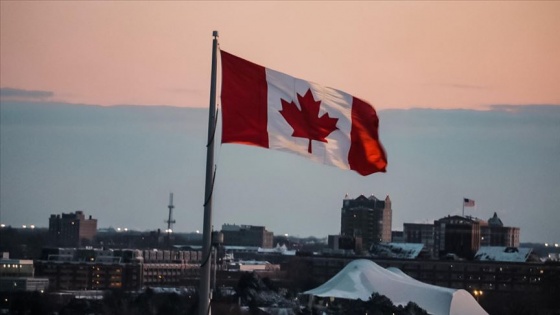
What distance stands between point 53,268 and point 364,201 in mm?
34755

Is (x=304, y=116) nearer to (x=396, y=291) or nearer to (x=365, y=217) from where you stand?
(x=396, y=291)

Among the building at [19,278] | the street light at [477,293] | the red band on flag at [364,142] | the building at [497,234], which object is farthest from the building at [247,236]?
the red band on flag at [364,142]

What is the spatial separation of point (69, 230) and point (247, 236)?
30.1m

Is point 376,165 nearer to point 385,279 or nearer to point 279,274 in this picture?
point 385,279

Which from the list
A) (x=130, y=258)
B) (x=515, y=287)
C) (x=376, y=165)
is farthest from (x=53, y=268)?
(x=376, y=165)

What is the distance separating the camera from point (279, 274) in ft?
303

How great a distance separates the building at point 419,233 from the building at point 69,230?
25837 mm

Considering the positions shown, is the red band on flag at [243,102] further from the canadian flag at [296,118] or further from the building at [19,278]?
the building at [19,278]

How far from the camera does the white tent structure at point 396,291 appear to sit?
59938mm

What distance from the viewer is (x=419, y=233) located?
386 ft

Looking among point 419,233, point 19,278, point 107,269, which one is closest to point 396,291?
point 19,278

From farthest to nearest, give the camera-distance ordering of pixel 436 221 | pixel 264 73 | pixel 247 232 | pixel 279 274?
pixel 247 232 < pixel 436 221 < pixel 279 274 < pixel 264 73

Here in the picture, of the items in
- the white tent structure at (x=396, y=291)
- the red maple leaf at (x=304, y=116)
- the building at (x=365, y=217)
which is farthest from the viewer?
the building at (x=365, y=217)

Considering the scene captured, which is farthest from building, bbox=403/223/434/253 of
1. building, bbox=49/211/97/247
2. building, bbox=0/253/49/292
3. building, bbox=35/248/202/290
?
building, bbox=0/253/49/292
